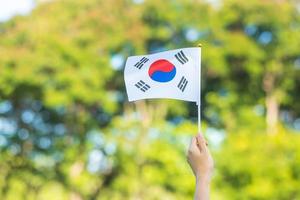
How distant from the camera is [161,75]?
4219 millimetres

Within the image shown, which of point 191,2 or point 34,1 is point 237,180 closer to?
point 191,2

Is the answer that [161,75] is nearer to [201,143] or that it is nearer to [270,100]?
[201,143]

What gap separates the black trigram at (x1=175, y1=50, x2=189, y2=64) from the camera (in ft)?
13.3

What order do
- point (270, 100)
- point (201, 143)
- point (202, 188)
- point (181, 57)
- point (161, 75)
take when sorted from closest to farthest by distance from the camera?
point (202, 188) < point (201, 143) < point (181, 57) < point (161, 75) < point (270, 100)

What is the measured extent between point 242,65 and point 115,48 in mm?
3520

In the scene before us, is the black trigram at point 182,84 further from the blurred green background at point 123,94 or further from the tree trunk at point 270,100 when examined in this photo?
the tree trunk at point 270,100

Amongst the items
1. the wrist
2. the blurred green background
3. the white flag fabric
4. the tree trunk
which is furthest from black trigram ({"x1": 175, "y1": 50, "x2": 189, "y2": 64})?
the tree trunk

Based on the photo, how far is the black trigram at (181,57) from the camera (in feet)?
13.3

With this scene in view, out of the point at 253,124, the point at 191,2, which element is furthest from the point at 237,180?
the point at 191,2

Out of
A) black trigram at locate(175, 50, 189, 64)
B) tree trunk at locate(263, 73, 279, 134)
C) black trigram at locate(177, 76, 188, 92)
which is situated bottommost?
black trigram at locate(177, 76, 188, 92)

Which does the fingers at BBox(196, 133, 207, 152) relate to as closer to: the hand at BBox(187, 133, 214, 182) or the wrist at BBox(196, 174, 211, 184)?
the hand at BBox(187, 133, 214, 182)

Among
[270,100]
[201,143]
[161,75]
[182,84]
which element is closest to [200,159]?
[201,143]

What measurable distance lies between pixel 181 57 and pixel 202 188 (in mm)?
1279

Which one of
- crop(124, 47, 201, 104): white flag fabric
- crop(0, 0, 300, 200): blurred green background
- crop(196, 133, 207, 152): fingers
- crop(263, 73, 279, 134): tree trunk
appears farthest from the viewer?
crop(263, 73, 279, 134): tree trunk
